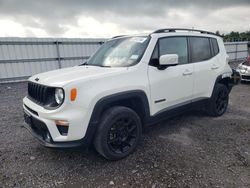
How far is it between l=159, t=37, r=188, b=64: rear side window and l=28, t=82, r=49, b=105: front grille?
1923 mm

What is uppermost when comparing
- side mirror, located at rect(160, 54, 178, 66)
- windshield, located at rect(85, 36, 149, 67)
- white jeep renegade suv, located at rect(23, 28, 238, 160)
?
windshield, located at rect(85, 36, 149, 67)

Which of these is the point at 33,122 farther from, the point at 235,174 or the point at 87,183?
the point at 235,174

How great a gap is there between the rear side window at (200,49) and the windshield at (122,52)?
3.84ft

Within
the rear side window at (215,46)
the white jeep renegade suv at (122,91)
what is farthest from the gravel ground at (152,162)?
the rear side window at (215,46)

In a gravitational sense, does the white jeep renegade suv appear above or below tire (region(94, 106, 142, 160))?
above

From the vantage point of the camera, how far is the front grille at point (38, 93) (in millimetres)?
2572

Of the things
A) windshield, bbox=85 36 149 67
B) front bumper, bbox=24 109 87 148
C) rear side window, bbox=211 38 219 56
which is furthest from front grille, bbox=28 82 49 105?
rear side window, bbox=211 38 219 56

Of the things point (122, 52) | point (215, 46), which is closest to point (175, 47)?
point (122, 52)

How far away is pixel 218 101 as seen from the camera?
180 inches

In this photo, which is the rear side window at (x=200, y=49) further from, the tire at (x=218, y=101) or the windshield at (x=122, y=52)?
the windshield at (x=122, y=52)

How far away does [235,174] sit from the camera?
8.20 feet

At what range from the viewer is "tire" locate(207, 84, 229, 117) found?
438cm

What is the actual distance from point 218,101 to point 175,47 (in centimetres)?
196

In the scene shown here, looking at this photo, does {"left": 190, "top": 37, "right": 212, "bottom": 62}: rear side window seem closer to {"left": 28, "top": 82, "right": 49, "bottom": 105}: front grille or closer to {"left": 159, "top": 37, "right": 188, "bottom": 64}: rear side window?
{"left": 159, "top": 37, "right": 188, "bottom": 64}: rear side window
